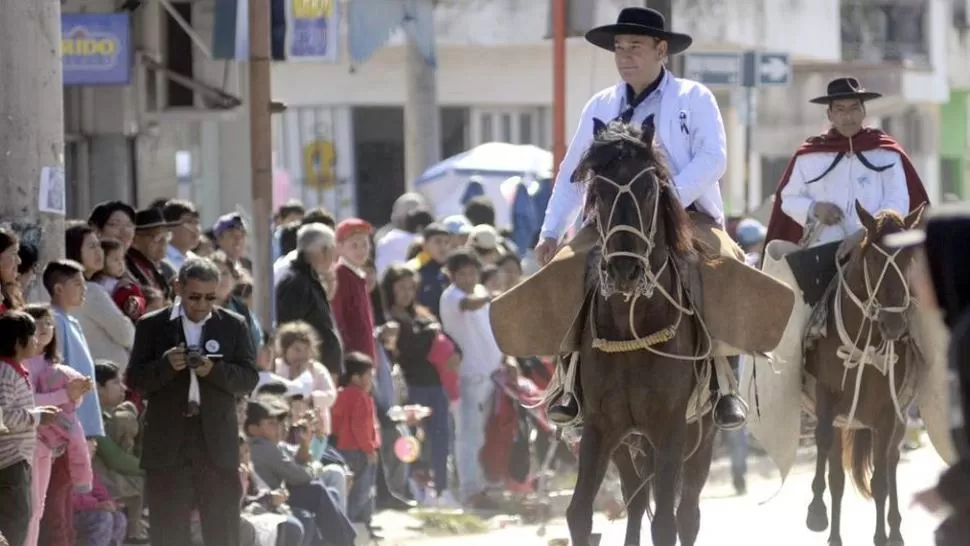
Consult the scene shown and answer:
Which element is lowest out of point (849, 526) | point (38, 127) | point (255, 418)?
point (849, 526)

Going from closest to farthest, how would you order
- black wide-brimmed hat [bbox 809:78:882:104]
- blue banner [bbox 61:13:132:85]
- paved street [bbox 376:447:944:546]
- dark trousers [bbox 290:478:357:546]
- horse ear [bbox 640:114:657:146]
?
horse ear [bbox 640:114:657:146] < dark trousers [bbox 290:478:357:546] < black wide-brimmed hat [bbox 809:78:882:104] < paved street [bbox 376:447:944:546] < blue banner [bbox 61:13:132:85]

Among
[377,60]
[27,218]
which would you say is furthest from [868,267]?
[377,60]

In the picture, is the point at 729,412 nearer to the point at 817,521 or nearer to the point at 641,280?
the point at 641,280

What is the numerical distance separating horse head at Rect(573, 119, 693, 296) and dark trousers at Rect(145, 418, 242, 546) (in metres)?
2.37

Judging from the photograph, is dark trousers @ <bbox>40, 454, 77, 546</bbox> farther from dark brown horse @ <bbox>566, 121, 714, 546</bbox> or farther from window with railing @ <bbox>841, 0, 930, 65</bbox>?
window with railing @ <bbox>841, 0, 930, 65</bbox>

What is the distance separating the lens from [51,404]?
9820 mm

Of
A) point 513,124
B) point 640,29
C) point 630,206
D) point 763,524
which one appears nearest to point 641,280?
point 630,206

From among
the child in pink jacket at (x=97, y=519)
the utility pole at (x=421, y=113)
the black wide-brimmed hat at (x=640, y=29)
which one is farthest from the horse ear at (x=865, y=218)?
the utility pole at (x=421, y=113)

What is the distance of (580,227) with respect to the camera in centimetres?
1025

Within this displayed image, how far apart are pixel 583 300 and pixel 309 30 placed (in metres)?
7.13

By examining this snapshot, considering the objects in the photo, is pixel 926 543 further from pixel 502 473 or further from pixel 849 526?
pixel 502 473

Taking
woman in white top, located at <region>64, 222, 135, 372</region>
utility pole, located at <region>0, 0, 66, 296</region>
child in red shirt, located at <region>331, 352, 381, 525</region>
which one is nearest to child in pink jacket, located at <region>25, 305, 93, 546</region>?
utility pole, located at <region>0, 0, 66, 296</region>

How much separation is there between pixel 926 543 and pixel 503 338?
410 cm

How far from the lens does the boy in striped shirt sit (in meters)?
9.16
